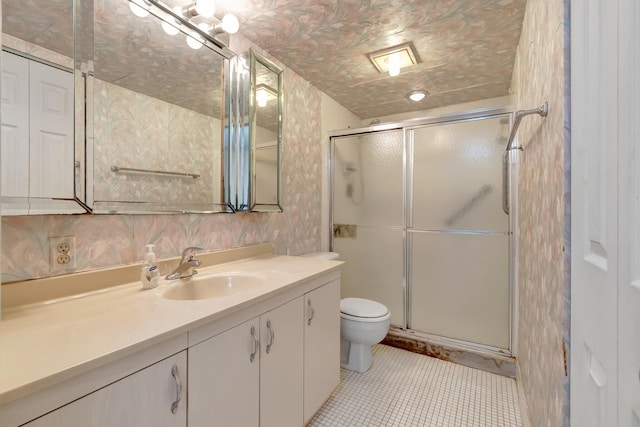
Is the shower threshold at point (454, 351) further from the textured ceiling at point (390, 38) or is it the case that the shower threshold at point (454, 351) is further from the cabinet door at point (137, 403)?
the textured ceiling at point (390, 38)

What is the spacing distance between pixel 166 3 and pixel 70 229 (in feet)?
3.96

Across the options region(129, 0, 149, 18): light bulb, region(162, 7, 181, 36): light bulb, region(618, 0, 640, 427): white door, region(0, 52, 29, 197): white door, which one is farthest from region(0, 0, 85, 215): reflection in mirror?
region(618, 0, 640, 427): white door

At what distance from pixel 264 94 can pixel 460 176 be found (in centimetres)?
167

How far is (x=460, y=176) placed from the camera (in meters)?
2.24

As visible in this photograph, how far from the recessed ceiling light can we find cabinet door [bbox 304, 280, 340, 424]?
80.1 inches

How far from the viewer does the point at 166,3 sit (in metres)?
1.40

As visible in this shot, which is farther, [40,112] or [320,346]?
[320,346]

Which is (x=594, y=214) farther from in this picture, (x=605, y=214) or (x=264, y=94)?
(x=264, y=94)

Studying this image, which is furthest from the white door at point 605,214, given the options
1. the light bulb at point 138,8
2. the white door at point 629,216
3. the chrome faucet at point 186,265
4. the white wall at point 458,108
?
the white wall at point 458,108

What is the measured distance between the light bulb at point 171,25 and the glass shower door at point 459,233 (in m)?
1.89

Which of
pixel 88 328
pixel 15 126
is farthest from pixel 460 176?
pixel 15 126

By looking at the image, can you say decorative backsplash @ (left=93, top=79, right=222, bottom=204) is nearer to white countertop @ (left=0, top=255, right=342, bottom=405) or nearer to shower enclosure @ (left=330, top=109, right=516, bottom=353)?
white countertop @ (left=0, top=255, right=342, bottom=405)

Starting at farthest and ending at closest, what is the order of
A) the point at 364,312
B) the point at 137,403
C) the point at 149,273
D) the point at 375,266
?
the point at 375,266
the point at 364,312
the point at 149,273
the point at 137,403

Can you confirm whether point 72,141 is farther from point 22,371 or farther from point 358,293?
point 358,293
